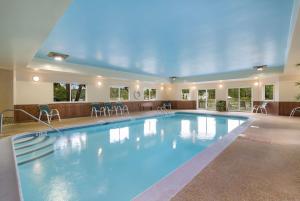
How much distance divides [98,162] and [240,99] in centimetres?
1119

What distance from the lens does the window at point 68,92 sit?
8.62m

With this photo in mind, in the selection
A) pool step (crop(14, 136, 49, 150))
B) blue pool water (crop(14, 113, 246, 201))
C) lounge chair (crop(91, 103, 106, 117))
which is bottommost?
blue pool water (crop(14, 113, 246, 201))

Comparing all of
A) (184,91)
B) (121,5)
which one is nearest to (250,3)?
(121,5)

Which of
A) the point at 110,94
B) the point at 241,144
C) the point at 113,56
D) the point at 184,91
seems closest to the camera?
the point at 241,144

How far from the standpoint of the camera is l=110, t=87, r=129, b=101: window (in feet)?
36.6

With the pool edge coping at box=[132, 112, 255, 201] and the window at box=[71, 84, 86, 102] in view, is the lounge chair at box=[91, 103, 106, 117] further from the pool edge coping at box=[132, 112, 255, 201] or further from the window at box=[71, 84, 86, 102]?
the pool edge coping at box=[132, 112, 255, 201]

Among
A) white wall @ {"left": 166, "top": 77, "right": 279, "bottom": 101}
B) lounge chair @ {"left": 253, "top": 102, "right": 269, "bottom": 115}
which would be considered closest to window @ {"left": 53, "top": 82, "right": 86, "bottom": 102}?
white wall @ {"left": 166, "top": 77, "right": 279, "bottom": 101}

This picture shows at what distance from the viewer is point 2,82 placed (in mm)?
6738

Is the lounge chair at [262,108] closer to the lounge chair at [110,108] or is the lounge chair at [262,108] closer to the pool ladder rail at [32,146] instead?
the lounge chair at [110,108]

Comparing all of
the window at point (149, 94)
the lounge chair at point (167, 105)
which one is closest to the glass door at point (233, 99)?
the lounge chair at point (167, 105)

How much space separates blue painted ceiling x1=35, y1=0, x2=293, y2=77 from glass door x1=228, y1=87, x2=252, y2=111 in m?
5.91

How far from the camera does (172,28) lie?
159 inches

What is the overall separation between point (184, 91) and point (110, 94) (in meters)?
6.50

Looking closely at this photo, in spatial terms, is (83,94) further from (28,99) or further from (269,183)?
(269,183)
